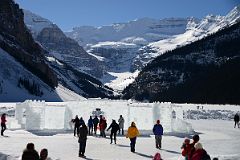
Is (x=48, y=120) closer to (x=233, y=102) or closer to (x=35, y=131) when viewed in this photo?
(x=35, y=131)

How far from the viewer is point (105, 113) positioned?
136 feet

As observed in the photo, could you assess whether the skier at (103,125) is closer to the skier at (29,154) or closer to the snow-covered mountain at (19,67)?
the skier at (29,154)

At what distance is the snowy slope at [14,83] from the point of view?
13562cm

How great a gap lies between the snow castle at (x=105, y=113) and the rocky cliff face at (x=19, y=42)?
132 meters

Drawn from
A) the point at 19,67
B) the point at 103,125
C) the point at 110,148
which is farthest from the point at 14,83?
the point at 110,148

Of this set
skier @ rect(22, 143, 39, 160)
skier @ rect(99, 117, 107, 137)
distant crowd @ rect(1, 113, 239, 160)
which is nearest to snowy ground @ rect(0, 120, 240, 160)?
distant crowd @ rect(1, 113, 239, 160)

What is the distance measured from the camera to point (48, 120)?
133 feet

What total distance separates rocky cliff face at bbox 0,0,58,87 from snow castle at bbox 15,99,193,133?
132 m

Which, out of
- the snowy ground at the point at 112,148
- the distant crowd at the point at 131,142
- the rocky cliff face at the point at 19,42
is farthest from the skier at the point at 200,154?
the rocky cliff face at the point at 19,42

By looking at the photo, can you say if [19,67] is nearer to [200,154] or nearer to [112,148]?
[112,148]

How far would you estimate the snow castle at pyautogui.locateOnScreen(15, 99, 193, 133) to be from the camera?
3897 centimetres

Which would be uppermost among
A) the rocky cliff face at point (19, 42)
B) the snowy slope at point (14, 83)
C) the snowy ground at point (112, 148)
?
the rocky cliff face at point (19, 42)

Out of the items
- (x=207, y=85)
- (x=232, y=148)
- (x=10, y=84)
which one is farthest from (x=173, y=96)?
(x=232, y=148)

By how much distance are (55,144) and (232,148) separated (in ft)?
35.0
